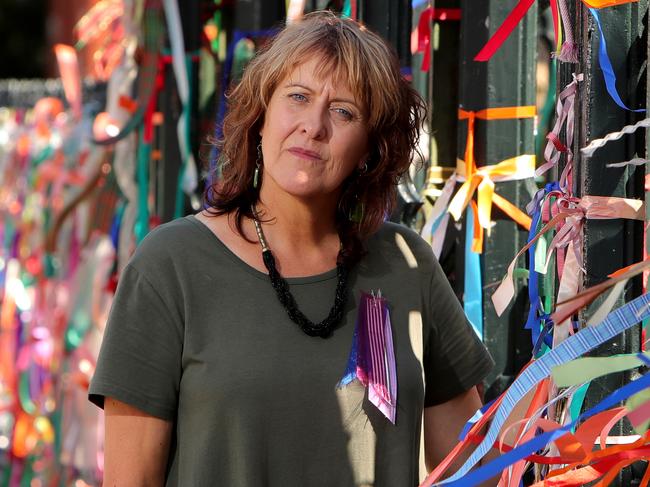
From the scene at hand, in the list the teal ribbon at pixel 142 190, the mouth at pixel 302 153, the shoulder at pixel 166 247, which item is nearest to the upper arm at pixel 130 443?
the shoulder at pixel 166 247

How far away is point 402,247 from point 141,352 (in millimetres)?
527

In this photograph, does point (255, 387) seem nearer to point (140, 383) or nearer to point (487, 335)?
point (140, 383)

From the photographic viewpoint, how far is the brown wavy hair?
2.06 metres

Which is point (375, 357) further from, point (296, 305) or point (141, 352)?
point (141, 352)

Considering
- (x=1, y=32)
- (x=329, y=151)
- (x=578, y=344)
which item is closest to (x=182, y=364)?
(x=329, y=151)

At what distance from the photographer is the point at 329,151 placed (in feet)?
6.68

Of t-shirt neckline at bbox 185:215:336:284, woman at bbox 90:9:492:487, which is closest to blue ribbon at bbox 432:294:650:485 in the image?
woman at bbox 90:9:492:487

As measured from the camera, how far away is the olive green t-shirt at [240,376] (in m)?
1.94

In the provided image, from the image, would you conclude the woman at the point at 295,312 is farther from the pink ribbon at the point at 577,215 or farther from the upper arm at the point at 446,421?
the pink ribbon at the point at 577,215

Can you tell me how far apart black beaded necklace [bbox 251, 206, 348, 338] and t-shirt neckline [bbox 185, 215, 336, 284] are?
18mm

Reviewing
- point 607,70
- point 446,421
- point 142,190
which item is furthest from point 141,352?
point 142,190

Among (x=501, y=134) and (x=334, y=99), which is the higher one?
(x=334, y=99)

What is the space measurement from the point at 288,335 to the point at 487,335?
0.71 meters

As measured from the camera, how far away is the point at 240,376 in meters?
1.94
